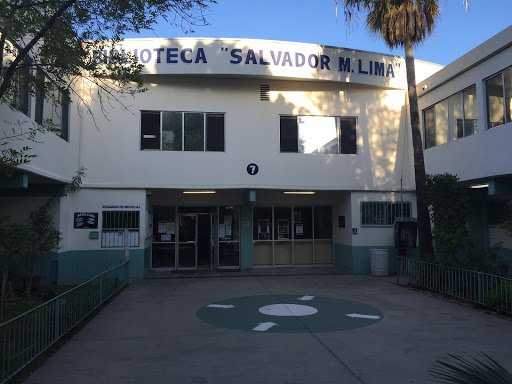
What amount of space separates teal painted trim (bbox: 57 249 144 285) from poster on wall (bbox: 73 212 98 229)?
34.7 inches

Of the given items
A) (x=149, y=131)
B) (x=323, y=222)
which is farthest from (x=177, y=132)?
(x=323, y=222)

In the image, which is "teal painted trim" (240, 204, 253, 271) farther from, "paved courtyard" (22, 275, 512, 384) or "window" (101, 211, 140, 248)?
"paved courtyard" (22, 275, 512, 384)

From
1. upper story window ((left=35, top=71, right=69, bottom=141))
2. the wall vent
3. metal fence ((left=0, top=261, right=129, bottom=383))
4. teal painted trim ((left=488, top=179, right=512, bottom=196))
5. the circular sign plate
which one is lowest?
metal fence ((left=0, top=261, right=129, bottom=383))

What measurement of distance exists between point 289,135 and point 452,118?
18.4ft

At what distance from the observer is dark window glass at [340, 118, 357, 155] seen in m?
16.1

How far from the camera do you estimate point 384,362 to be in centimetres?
594

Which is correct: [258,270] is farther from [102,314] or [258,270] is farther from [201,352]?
[201,352]

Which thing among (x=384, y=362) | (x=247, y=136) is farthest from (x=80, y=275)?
(x=384, y=362)

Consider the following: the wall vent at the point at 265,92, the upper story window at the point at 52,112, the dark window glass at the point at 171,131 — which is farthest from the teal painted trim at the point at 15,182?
the wall vent at the point at 265,92

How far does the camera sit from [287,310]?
374 inches

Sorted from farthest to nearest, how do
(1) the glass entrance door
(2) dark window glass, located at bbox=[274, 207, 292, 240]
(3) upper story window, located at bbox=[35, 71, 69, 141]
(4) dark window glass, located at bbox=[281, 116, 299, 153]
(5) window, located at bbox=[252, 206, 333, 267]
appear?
(2) dark window glass, located at bbox=[274, 207, 292, 240] → (5) window, located at bbox=[252, 206, 333, 267] → (1) the glass entrance door → (4) dark window glass, located at bbox=[281, 116, 299, 153] → (3) upper story window, located at bbox=[35, 71, 69, 141]

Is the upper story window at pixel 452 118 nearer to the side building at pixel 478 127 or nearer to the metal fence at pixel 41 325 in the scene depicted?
the side building at pixel 478 127

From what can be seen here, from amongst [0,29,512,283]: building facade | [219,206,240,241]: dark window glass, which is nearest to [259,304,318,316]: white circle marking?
[0,29,512,283]: building facade

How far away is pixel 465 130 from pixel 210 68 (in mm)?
8683
